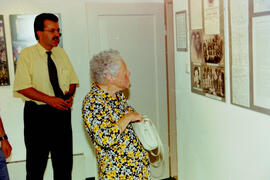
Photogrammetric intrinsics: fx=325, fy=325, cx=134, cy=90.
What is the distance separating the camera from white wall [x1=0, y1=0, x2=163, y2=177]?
3219mm

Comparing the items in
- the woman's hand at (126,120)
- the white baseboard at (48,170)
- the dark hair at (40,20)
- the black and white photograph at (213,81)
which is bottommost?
the white baseboard at (48,170)

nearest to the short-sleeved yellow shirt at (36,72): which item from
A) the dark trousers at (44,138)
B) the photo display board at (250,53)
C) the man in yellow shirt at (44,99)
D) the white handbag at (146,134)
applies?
the man in yellow shirt at (44,99)

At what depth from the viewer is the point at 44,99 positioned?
2.80 metres

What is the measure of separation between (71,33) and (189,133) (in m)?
1.57

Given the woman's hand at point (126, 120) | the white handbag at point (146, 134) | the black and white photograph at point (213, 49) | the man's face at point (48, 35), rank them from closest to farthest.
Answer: the woman's hand at point (126, 120)
the white handbag at point (146, 134)
the black and white photograph at point (213, 49)
the man's face at point (48, 35)

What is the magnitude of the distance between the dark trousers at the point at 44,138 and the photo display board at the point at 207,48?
1.24 meters

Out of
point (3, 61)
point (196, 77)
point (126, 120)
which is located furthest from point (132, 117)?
point (3, 61)

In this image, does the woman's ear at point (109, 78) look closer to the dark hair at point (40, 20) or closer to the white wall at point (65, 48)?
the dark hair at point (40, 20)

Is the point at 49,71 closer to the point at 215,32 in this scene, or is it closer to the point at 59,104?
the point at 59,104

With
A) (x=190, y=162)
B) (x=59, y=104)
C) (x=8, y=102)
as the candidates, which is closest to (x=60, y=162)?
(x=59, y=104)

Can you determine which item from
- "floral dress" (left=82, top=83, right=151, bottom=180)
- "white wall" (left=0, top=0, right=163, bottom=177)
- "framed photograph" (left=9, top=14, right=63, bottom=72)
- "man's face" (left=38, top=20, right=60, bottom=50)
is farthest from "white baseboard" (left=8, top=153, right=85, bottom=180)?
"floral dress" (left=82, top=83, right=151, bottom=180)

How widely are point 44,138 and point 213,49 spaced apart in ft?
5.50

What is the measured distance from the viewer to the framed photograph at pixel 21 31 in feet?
10.6

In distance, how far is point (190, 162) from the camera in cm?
288
